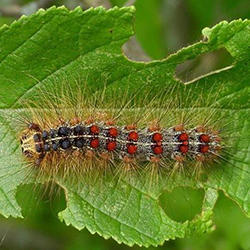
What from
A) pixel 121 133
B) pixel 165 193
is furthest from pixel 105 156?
pixel 165 193

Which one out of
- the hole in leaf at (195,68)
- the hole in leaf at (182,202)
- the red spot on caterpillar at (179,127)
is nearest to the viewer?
the hole in leaf at (195,68)

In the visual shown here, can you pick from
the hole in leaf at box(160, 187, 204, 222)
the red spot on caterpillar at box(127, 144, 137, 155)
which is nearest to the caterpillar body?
the red spot on caterpillar at box(127, 144, 137, 155)

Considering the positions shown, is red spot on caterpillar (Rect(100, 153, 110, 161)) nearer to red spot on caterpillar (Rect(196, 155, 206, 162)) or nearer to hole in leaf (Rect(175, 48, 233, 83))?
red spot on caterpillar (Rect(196, 155, 206, 162))

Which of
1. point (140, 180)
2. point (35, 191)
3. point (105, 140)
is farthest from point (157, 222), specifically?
point (35, 191)

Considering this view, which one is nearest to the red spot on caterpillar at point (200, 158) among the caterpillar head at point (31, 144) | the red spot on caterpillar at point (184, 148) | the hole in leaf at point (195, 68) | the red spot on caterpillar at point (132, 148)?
the red spot on caterpillar at point (184, 148)

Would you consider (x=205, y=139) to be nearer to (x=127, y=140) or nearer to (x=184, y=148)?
(x=184, y=148)

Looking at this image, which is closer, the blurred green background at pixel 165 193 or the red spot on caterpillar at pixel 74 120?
the red spot on caterpillar at pixel 74 120

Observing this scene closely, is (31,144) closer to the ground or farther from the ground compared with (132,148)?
closer to the ground

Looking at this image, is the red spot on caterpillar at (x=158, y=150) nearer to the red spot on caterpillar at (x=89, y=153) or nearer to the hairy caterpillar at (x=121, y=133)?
the hairy caterpillar at (x=121, y=133)
